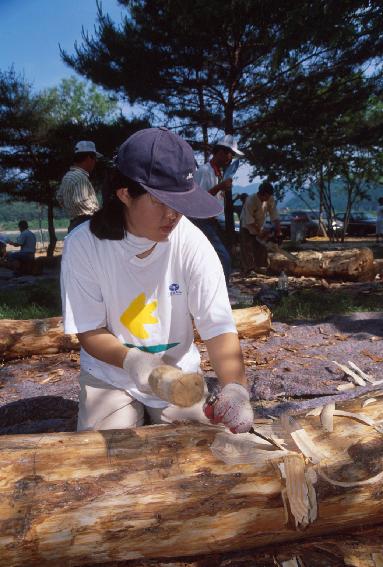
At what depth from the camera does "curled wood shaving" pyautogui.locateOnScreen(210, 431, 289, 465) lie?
175 centimetres

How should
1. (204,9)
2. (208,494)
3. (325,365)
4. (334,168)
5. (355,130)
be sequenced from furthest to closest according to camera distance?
(334,168) < (355,130) < (204,9) < (325,365) < (208,494)

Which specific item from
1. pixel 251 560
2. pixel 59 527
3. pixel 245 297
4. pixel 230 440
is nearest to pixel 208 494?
pixel 230 440

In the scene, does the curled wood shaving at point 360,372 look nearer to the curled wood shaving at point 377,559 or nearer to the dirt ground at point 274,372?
the dirt ground at point 274,372

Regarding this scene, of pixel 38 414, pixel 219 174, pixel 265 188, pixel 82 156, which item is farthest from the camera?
pixel 265 188

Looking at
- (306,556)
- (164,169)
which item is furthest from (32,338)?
(306,556)

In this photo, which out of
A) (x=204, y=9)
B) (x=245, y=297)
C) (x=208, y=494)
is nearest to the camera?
(x=208, y=494)

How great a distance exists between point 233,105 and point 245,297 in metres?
7.78

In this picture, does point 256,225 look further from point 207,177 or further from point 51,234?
point 51,234

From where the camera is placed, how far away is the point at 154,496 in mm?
1620

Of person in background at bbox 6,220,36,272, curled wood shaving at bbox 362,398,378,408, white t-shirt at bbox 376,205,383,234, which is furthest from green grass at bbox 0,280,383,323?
white t-shirt at bbox 376,205,383,234

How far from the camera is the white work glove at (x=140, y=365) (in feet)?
6.09

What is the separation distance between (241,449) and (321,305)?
16.4ft

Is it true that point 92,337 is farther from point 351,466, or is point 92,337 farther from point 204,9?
point 204,9

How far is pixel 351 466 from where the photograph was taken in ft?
5.82
